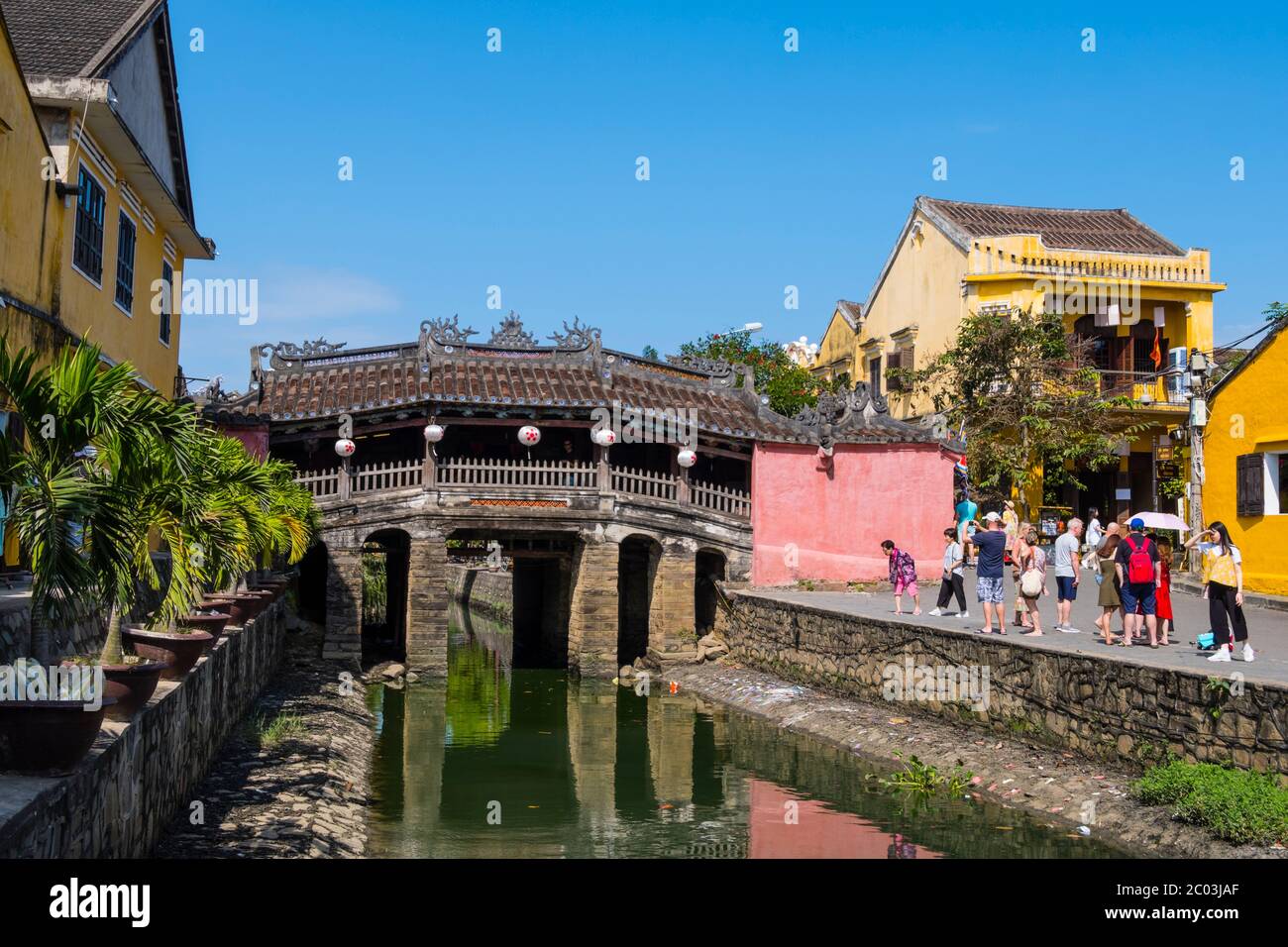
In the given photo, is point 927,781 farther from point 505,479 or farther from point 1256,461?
point 505,479

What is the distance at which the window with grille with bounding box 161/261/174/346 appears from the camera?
20031 mm

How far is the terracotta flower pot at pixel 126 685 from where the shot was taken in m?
8.12

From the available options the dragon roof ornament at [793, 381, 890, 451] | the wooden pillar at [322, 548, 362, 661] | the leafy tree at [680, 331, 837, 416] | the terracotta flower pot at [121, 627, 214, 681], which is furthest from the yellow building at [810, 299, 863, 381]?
the terracotta flower pot at [121, 627, 214, 681]

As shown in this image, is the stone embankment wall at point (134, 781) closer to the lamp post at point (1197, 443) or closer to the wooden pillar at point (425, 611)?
the wooden pillar at point (425, 611)

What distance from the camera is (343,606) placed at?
79.4 ft

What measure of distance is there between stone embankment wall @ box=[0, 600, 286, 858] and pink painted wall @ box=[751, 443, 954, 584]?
14.2m

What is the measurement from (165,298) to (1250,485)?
17950mm

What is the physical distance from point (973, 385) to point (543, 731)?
14.9 metres

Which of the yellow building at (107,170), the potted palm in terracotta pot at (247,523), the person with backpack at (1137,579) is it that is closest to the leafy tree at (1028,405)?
the person with backpack at (1137,579)

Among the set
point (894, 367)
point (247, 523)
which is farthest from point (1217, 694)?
point (894, 367)

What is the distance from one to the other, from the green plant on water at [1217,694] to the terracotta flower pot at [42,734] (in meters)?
9.38

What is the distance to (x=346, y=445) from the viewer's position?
2405 cm
